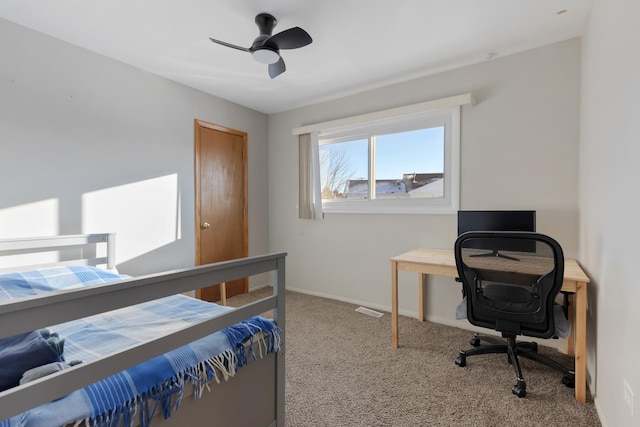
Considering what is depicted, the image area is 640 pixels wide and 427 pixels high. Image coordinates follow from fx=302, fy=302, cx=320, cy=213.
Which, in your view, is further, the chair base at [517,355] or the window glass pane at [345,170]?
the window glass pane at [345,170]

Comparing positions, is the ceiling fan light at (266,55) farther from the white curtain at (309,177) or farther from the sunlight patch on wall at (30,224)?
the sunlight patch on wall at (30,224)

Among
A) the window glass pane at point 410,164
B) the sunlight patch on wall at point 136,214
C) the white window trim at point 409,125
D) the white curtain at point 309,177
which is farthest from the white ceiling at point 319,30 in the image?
the sunlight patch on wall at point 136,214

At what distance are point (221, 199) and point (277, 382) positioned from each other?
8.88ft

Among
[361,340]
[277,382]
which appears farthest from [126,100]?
[361,340]

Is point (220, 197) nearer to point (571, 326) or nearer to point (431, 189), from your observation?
point (431, 189)

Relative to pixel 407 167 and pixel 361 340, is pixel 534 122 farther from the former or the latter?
pixel 361 340

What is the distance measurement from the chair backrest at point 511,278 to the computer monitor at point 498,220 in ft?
2.08

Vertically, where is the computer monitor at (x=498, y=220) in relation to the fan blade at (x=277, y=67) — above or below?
below

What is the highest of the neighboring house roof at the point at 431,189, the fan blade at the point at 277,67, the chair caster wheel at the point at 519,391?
the fan blade at the point at 277,67

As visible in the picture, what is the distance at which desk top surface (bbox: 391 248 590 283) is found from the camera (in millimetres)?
1906

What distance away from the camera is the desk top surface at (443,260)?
1.91 metres

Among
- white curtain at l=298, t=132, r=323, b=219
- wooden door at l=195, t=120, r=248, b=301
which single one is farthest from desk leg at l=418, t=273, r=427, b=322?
wooden door at l=195, t=120, r=248, b=301

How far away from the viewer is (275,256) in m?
1.44

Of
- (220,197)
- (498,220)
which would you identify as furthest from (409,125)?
(220,197)
